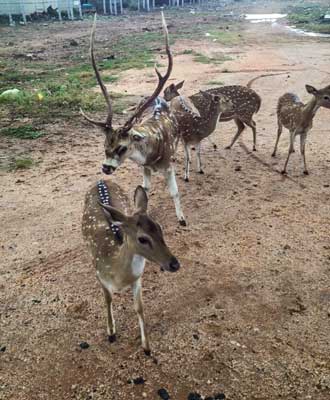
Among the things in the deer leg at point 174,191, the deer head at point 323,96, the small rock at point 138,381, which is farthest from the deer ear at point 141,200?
the deer head at point 323,96

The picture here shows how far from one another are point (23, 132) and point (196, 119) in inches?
162

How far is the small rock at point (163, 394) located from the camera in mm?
3600

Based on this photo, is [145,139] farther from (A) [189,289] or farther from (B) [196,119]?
(B) [196,119]

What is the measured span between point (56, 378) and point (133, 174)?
4.35 m

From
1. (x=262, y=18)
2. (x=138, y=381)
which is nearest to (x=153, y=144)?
(x=138, y=381)

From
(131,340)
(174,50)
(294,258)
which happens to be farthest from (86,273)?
(174,50)

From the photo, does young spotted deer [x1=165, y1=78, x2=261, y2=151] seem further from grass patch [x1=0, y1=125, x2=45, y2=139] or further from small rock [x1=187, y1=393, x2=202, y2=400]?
small rock [x1=187, y1=393, x2=202, y2=400]

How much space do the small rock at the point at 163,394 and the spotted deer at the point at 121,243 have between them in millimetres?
413

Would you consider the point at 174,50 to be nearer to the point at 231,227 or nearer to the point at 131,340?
the point at 231,227

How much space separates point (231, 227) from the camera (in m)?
6.07

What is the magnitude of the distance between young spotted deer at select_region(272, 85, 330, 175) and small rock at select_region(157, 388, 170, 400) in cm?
490

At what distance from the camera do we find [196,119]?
7.40 m

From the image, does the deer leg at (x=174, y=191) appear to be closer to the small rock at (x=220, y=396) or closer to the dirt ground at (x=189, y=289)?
the dirt ground at (x=189, y=289)

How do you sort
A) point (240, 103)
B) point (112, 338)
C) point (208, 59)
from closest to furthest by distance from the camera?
point (112, 338)
point (240, 103)
point (208, 59)
